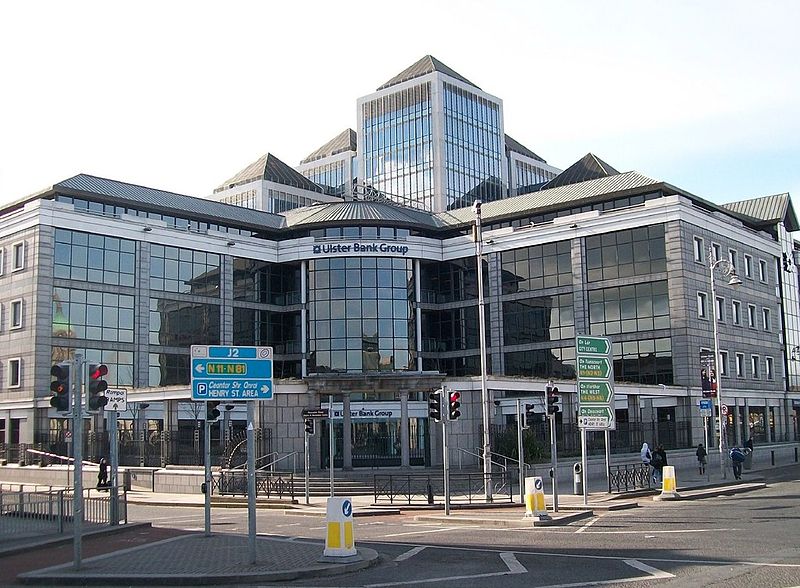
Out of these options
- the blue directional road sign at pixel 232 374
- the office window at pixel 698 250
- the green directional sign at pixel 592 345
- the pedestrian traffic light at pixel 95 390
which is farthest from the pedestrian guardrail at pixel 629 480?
the office window at pixel 698 250

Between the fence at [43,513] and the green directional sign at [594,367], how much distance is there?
50.6ft

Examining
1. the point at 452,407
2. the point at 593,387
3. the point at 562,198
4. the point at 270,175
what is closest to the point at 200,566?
the point at 452,407

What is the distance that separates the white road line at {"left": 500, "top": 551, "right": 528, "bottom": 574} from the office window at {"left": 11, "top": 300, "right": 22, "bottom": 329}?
49.7 m

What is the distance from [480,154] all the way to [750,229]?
44.8 meters

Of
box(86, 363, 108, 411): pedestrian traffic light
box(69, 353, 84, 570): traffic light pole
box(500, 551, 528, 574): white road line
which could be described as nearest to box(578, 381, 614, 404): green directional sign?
box(500, 551, 528, 574): white road line

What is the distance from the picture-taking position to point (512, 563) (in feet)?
56.5

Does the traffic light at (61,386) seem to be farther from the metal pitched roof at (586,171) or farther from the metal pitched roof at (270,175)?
the metal pitched roof at (270,175)

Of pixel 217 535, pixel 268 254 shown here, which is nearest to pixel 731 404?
pixel 268 254

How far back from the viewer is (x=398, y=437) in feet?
175

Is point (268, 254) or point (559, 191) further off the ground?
point (559, 191)

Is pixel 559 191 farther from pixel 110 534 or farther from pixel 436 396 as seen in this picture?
pixel 110 534

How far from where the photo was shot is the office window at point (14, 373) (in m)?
60.0

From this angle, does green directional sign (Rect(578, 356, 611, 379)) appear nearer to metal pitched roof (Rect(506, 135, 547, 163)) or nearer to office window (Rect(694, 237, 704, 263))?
office window (Rect(694, 237, 704, 263))

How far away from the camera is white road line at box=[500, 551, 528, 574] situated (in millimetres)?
16172
